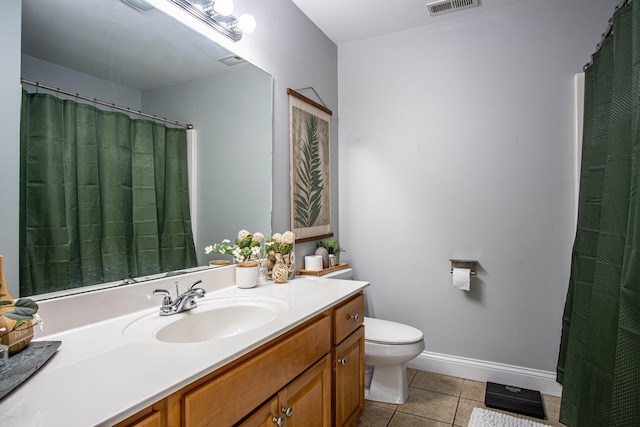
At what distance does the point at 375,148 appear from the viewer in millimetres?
2869

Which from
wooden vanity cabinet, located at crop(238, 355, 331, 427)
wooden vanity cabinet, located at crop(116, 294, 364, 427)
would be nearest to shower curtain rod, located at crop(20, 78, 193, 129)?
wooden vanity cabinet, located at crop(116, 294, 364, 427)

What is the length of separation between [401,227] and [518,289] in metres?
0.88

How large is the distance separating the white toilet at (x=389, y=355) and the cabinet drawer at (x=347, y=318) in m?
0.33

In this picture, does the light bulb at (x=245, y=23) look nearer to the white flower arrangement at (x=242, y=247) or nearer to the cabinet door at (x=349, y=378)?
the white flower arrangement at (x=242, y=247)

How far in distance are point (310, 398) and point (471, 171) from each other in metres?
1.88

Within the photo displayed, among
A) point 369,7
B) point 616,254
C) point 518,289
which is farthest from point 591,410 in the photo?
point 369,7

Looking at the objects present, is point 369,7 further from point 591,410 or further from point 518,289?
point 591,410

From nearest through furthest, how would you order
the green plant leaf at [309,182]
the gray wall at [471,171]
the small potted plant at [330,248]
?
the gray wall at [471,171]
the green plant leaf at [309,182]
the small potted plant at [330,248]

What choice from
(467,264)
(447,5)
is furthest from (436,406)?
(447,5)

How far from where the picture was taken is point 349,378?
70.6 inches

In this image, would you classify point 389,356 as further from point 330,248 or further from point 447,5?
point 447,5

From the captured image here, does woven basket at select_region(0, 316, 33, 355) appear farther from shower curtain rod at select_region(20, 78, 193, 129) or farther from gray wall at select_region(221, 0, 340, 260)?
gray wall at select_region(221, 0, 340, 260)

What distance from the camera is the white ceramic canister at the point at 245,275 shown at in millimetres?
1811

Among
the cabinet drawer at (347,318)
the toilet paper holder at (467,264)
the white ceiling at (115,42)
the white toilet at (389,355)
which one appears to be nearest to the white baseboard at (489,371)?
the white toilet at (389,355)
